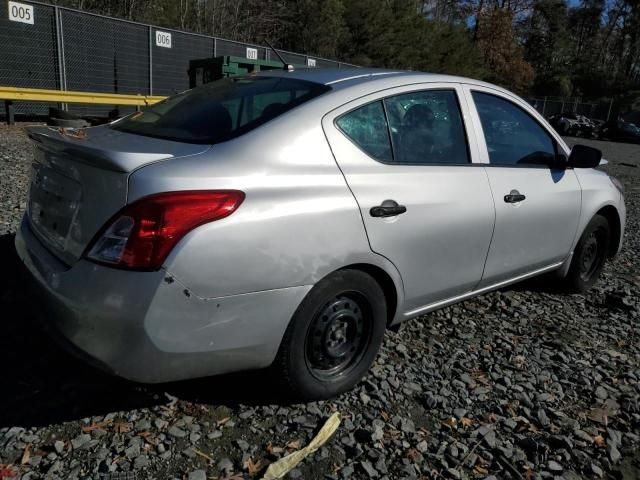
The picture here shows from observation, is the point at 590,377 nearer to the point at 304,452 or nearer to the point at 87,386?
the point at 304,452

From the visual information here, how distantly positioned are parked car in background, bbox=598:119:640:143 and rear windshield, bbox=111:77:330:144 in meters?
32.6

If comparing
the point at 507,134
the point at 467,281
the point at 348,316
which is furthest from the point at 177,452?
the point at 507,134

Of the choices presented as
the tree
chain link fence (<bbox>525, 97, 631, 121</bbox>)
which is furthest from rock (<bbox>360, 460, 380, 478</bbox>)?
chain link fence (<bbox>525, 97, 631, 121</bbox>)

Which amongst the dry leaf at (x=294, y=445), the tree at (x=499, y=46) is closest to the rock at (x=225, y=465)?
the dry leaf at (x=294, y=445)

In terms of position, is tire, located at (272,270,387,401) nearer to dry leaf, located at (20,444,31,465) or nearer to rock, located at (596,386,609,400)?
dry leaf, located at (20,444,31,465)

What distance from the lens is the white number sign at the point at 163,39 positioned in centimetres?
1396

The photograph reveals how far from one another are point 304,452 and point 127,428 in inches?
31.3

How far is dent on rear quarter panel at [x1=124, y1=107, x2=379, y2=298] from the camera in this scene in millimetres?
2078

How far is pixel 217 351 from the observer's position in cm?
222

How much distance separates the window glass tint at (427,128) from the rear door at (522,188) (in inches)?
6.9

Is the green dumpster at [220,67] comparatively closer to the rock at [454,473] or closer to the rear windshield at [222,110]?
the rear windshield at [222,110]

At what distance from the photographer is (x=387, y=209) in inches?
104

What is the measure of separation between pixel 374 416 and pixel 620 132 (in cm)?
3373

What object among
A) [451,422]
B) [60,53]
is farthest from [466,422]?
[60,53]
